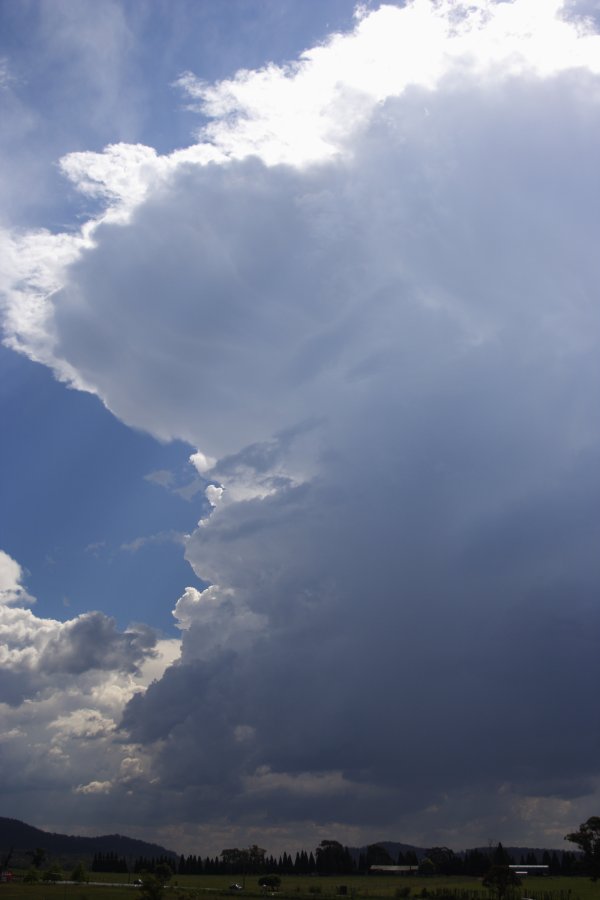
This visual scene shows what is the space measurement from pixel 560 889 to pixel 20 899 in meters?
127

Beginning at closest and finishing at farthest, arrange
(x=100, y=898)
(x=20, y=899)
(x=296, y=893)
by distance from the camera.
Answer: (x=20, y=899)
(x=100, y=898)
(x=296, y=893)

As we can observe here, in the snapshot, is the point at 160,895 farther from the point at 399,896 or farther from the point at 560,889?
the point at 560,889

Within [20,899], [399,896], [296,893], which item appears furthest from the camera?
[296,893]

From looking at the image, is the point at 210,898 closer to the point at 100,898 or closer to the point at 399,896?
the point at 100,898

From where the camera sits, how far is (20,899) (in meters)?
134

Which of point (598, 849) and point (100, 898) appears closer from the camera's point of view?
point (100, 898)

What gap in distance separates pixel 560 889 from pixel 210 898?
89.5 meters

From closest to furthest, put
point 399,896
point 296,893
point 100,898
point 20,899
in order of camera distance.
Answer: point 20,899
point 100,898
point 399,896
point 296,893

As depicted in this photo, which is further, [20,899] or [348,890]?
[348,890]

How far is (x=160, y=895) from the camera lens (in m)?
138

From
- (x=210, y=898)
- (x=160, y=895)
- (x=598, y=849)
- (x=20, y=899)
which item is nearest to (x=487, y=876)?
(x=598, y=849)

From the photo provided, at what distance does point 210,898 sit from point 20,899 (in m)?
38.3

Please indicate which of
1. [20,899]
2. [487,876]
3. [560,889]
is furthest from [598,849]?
A: [20,899]

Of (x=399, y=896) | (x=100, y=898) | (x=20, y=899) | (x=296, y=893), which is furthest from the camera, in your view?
(x=296, y=893)
